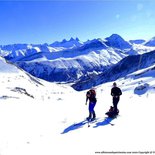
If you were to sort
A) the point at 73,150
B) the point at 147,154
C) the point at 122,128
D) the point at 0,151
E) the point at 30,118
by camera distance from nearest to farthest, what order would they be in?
the point at 147,154 < the point at 73,150 < the point at 0,151 < the point at 122,128 < the point at 30,118

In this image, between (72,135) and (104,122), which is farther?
(104,122)

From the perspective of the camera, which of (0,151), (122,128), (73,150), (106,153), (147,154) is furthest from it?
(122,128)

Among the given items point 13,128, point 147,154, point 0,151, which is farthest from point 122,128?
point 13,128

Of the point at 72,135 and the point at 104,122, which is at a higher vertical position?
the point at 104,122

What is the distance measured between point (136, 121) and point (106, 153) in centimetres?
574

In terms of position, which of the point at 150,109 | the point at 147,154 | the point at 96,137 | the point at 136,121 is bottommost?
the point at 147,154

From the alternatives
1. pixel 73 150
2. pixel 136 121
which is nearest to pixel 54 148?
pixel 73 150

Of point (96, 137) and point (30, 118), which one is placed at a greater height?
point (30, 118)

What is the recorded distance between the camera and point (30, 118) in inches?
899

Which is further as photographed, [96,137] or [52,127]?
[52,127]

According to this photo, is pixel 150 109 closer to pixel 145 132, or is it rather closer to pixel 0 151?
pixel 145 132

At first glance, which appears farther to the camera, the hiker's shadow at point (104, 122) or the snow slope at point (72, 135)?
the hiker's shadow at point (104, 122)

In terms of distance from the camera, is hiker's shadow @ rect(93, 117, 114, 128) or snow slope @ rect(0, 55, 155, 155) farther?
hiker's shadow @ rect(93, 117, 114, 128)

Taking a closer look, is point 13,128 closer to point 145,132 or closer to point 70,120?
point 70,120
